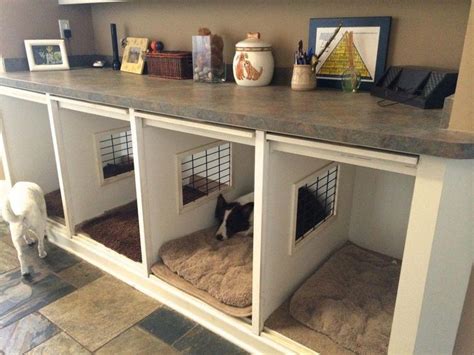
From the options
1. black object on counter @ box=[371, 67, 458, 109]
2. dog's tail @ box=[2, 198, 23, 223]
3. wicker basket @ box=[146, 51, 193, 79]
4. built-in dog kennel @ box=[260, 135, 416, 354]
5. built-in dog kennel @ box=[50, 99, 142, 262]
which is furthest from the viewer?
wicker basket @ box=[146, 51, 193, 79]

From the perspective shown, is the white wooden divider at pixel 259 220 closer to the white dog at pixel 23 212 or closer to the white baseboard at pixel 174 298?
the white baseboard at pixel 174 298

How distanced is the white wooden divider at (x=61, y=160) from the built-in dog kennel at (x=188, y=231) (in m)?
0.58

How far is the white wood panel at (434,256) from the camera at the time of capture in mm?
938

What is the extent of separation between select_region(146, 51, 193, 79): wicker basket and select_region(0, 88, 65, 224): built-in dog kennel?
65cm

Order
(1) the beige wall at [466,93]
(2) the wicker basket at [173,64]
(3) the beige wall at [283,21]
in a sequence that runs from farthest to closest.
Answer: (2) the wicker basket at [173,64]
(3) the beige wall at [283,21]
(1) the beige wall at [466,93]

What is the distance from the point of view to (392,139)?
3.06 feet

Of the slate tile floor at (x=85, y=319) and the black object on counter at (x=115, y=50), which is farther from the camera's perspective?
A: the black object on counter at (x=115, y=50)

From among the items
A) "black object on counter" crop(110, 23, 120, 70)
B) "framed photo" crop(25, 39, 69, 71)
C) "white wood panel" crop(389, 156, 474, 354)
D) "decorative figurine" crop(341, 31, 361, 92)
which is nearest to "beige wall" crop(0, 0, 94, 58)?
"framed photo" crop(25, 39, 69, 71)

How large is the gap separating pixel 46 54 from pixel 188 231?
1450 mm

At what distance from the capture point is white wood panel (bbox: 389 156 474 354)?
938mm

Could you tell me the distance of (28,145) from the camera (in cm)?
229

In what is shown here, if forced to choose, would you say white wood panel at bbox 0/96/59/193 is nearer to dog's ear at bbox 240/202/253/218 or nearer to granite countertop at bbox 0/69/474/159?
granite countertop at bbox 0/69/474/159

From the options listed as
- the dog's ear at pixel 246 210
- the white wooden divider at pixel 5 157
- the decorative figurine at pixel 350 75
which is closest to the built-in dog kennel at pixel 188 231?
the dog's ear at pixel 246 210

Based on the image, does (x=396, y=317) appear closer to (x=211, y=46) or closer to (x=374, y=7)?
(x=374, y=7)
